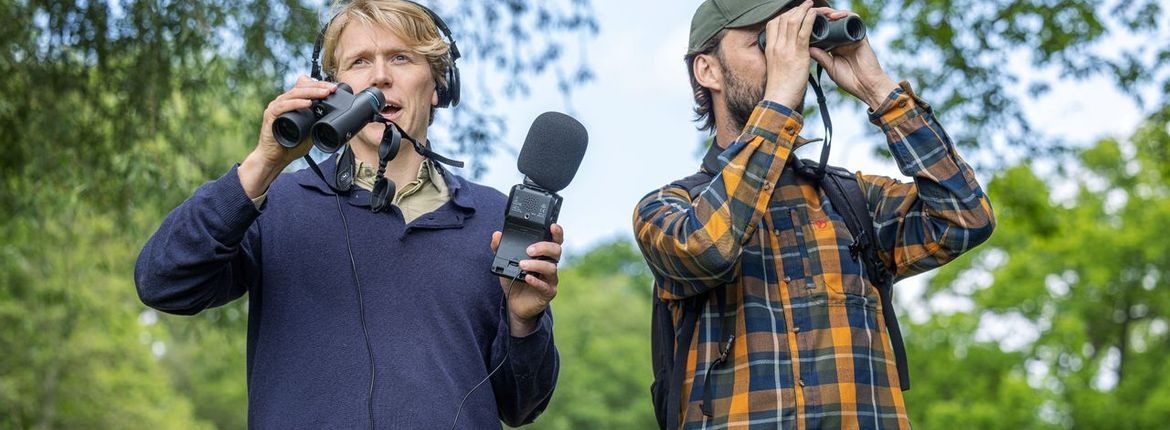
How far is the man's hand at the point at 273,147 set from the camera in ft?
9.66

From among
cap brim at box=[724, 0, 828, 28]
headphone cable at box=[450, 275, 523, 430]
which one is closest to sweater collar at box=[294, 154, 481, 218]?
headphone cable at box=[450, 275, 523, 430]

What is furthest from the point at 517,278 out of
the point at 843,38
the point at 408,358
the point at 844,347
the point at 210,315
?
the point at 210,315

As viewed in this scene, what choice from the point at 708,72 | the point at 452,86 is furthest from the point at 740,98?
the point at 452,86

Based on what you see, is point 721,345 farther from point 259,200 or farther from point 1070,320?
point 1070,320

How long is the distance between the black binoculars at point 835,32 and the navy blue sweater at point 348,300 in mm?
993

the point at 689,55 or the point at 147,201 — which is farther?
the point at 147,201

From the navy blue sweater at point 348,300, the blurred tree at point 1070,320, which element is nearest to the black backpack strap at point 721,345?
the navy blue sweater at point 348,300

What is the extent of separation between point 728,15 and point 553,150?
0.64m

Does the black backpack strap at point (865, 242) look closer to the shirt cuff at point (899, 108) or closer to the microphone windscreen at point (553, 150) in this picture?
the shirt cuff at point (899, 108)

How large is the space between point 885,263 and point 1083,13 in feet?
23.4

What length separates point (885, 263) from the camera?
335 centimetres

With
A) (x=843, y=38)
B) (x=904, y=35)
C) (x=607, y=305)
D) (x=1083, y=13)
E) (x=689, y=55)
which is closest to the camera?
(x=843, y=38)

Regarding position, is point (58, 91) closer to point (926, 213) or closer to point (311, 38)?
point (311, 38)

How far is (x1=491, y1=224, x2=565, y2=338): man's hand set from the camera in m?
3.07
